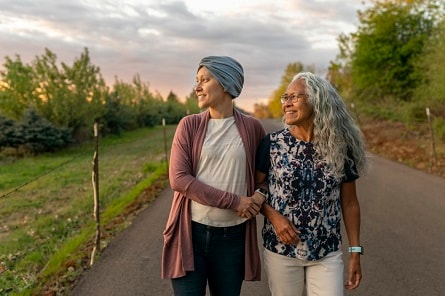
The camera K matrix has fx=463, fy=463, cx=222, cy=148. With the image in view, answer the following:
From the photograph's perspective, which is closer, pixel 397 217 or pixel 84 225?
pixel 397 217

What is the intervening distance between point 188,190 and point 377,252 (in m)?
4.07

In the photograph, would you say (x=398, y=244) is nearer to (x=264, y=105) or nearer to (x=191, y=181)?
(x=191, y=181)

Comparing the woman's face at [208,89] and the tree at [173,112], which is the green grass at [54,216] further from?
the tree at [173,112]

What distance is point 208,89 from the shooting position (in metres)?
2.48

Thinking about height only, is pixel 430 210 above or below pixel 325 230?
below

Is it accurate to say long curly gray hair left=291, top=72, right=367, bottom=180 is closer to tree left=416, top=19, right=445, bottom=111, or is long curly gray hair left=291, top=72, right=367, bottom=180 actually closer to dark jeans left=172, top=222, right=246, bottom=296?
dark jeans left=172, top=222, right=246, bottom=296

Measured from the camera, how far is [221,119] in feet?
8.44

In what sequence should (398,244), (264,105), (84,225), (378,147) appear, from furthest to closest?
(264,105) < (378,147) < (84,225) < (398,244)

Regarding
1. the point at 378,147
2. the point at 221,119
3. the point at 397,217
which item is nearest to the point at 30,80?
the point at 378,147

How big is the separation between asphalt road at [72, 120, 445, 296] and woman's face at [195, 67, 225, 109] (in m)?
1.90

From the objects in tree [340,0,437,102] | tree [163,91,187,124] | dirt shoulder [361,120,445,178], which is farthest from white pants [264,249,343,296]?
tree [163,91,187,124]

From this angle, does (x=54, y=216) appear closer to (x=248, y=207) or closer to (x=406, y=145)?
(x=248, y=207)

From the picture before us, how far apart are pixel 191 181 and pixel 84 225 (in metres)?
6.08

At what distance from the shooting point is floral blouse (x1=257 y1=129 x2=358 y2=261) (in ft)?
8.11
